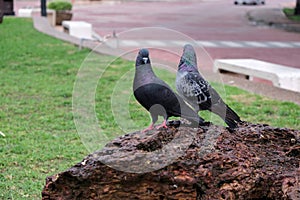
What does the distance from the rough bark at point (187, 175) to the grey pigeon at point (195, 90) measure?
210 millimetres

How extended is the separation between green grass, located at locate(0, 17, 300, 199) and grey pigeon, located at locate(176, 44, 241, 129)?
0.34 meters

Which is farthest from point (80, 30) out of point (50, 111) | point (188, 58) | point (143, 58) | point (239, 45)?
point (143, 58)

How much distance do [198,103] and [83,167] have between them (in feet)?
2.48

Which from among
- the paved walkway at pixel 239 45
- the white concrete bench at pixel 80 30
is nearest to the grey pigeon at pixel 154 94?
the paved walkway at pixel 239 45

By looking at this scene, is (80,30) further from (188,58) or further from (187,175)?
(187,175)

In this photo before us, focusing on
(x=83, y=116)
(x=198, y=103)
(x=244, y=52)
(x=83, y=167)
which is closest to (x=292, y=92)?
(x=83, y=116)

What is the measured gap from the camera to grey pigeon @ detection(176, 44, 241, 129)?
341 cm

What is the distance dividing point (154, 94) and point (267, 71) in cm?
637

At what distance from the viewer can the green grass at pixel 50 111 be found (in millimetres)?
4809

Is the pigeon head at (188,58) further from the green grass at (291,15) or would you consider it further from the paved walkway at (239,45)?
the green grass at (291,15)

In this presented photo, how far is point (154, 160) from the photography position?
3098 millimetres

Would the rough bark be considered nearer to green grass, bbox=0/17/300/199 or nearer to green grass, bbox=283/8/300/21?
green grass, bbox=0/17/300/199

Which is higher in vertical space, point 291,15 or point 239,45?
point 239,45

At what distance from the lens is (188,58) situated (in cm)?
346
